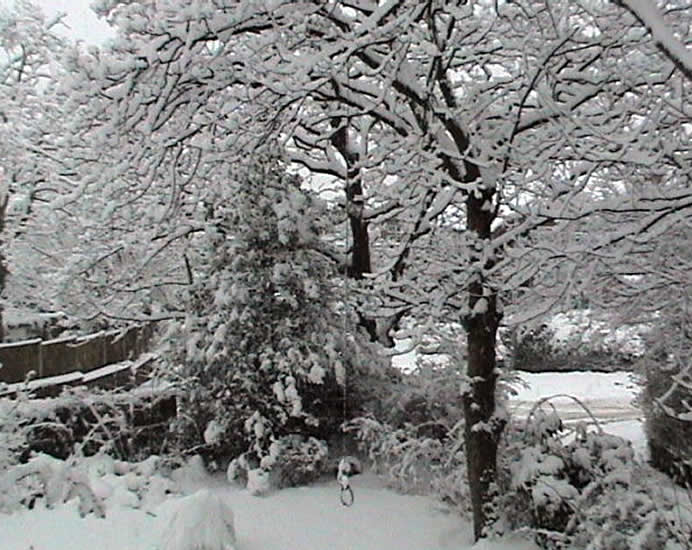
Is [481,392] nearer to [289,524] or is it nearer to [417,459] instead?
[417,459]

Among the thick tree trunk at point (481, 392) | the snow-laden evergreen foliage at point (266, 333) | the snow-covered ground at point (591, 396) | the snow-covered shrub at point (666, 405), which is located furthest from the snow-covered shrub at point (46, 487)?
the snow-covered ground at point (591, 396)

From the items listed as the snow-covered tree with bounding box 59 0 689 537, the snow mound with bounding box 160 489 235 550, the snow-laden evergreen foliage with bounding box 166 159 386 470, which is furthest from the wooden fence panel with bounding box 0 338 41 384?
the snow mound with bounding box 160 489 235 550

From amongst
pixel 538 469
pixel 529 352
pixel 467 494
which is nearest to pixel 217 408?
pixel 467 494

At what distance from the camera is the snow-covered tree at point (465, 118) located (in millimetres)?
4656

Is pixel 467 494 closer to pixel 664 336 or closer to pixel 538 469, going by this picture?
pixel 538 469

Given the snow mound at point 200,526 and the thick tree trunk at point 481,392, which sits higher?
the thick tree trunk at point 481,392

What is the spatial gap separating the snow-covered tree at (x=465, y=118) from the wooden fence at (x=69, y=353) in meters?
4.61

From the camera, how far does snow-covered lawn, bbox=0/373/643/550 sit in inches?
202

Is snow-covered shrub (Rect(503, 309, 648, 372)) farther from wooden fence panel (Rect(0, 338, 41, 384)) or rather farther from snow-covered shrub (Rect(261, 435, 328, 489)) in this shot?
wooden fence panel (Rect(0, 338, 41, 384))

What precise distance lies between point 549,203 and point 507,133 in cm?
84

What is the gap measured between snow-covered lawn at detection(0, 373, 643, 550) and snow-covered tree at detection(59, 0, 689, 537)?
603 millimetres

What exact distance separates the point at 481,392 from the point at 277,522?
6.26ft

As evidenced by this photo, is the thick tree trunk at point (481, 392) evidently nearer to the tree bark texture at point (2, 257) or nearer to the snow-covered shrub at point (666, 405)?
the snow-covered shrub at point (666, 405)

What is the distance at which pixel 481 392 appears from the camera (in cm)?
632
